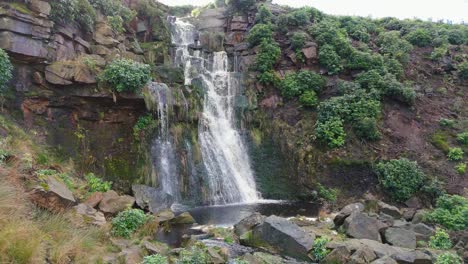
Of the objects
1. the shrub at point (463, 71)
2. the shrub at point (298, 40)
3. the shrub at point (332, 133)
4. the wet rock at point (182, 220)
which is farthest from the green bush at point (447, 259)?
the shrub at point (463, 71)

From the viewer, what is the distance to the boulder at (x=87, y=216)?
8.30 metres

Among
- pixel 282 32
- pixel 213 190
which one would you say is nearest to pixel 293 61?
pixel 282 32

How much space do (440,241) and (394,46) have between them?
16.9m

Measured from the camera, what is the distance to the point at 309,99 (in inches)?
811

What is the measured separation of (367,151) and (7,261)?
17211 mm

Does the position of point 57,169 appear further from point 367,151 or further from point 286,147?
point 367,151

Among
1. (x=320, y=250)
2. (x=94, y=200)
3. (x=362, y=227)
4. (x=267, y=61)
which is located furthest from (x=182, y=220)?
(x=267, y=61)

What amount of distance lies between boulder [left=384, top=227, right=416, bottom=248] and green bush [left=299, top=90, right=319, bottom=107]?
10.4m

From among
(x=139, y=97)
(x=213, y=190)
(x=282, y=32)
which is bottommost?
(x=213, y=190)

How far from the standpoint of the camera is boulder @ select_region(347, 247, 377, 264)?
873cm

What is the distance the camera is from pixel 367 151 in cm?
1864

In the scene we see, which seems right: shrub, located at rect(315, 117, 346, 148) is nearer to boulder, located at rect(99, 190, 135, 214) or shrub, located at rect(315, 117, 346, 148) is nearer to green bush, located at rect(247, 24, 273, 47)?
green bush, located at rect(247, 24, 273, 47)

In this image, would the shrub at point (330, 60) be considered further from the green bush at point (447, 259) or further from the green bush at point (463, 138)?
the green bush at point (447, 259)

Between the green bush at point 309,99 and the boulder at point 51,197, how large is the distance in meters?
14.7
